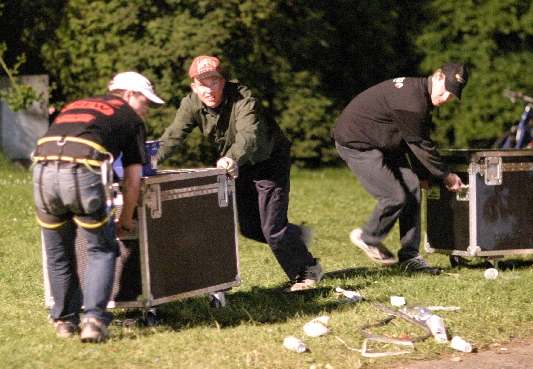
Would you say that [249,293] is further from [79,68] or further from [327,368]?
[79,68]

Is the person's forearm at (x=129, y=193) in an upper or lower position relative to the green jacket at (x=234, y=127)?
lower

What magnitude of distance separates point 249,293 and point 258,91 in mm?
9088

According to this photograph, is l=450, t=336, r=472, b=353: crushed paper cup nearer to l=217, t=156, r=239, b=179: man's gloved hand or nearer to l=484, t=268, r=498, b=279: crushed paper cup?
l=217, t=156, r=239, b=179: man's gloved hand

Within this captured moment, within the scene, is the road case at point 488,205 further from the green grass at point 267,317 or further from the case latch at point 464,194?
the green grass at point 267,317

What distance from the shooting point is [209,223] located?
244 inches

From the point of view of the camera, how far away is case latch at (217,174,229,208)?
6.23 meters

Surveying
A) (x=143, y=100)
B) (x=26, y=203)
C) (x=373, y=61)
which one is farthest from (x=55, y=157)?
(x=373, y=61)

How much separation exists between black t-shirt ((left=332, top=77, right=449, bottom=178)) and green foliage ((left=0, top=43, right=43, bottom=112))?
8.47m

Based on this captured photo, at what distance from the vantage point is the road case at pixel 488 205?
7.83m

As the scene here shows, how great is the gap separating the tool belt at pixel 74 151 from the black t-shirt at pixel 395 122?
2.86 meters

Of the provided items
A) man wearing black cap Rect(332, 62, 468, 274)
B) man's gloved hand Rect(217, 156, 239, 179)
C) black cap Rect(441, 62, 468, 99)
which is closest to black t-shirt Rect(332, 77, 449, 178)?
man wearing black cap Rect(332, 62, 468, 274)

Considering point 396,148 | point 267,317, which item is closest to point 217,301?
point 267,317

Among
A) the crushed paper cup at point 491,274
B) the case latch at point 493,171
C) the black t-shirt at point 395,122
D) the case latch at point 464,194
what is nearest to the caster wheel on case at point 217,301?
the black t-shirt at point 395,122

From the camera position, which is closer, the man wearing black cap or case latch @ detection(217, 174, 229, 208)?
case latch @ detection(217, 174, 229, 208)
